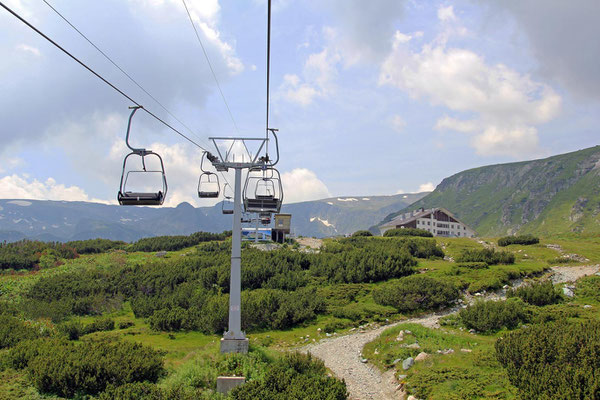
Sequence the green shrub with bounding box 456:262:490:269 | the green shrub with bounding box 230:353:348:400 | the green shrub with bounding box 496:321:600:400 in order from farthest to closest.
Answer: the green shrub with bounding box 456:262:490:269, the green shrub with bounding box 230:353:348:400, the green shrub with bounding box 496:321:600:400

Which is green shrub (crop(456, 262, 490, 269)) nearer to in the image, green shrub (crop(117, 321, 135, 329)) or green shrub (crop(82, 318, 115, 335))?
green shrub (crop(117, 321, 135, 329))

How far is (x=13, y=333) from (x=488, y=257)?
39.3 metres

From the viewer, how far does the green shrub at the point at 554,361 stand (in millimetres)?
10078

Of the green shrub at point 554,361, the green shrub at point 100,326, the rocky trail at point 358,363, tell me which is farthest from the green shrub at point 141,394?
the green shrub at point 100,326

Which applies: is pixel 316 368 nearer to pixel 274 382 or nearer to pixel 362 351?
pixel 274 382

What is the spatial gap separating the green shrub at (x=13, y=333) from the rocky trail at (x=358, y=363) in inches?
572

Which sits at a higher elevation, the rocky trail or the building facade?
the building facade

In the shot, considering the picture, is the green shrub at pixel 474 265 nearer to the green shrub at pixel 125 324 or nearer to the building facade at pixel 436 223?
the green shrub at pixel 125 324

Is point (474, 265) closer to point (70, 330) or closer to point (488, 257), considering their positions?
point (488, 257)

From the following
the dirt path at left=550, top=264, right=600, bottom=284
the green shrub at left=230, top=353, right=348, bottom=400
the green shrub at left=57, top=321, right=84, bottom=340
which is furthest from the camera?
the dirt path at left=550, top=264, right=600, bottom=284

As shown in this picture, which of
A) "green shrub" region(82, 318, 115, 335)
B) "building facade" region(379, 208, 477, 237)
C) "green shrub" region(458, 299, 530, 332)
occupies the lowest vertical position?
"green shrub" region(82, 318, 115, 335)

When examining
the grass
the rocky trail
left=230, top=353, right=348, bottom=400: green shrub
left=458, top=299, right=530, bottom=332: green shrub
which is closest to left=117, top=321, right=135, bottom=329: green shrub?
the rocky trail

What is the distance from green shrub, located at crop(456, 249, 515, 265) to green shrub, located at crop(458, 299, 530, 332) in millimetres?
17626

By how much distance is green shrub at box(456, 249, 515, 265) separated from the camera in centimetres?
3959
